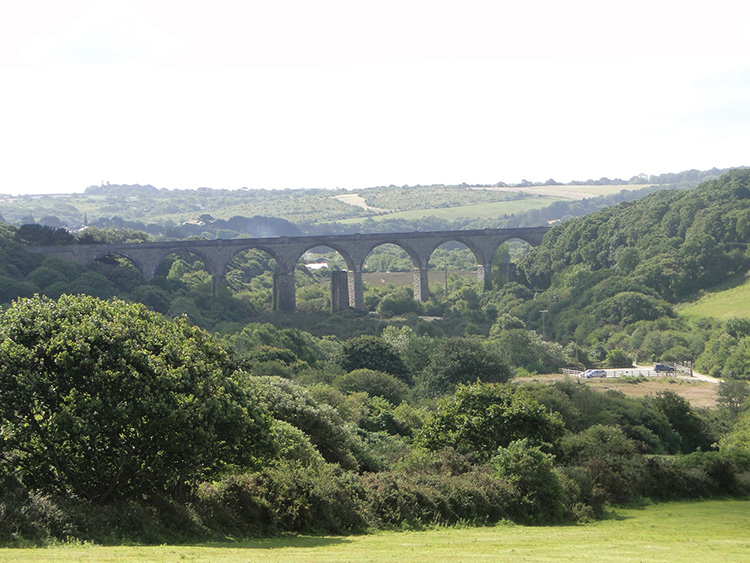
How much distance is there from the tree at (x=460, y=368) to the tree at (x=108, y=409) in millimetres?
30821

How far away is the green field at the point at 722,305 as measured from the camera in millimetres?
72500

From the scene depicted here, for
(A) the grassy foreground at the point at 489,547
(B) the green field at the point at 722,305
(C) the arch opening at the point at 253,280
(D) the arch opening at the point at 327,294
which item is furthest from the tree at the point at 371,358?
(D) the arch opening at the point at 327,294

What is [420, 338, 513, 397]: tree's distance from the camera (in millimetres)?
51031

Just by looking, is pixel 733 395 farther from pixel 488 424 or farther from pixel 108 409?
pixel 108 409

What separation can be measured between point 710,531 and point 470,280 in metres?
84.6

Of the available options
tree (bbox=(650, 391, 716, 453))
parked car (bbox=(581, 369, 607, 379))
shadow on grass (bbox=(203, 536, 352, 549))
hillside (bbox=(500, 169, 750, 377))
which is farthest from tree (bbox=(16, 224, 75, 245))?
shadow on grass (bbox=(203, 536, 352, 549))

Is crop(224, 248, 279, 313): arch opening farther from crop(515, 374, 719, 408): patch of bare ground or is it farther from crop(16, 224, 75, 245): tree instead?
crop(515, 374, 719, 408): patch of bare ground

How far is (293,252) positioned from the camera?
313ft

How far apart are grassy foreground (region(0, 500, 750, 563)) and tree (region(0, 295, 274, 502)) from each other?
2.33m

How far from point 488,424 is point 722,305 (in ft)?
171

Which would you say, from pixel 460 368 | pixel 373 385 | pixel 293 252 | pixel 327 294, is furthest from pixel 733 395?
pixel 327 294

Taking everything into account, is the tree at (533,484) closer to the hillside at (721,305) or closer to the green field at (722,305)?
the hillside at (721,305)

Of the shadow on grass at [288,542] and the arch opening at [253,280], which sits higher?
the shadow on grass at [288,542]

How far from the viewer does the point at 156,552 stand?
617 inches
